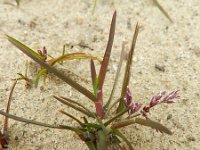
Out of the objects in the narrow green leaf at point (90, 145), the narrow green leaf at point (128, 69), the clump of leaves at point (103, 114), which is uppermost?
the narrow green leaf at point (128, 69)

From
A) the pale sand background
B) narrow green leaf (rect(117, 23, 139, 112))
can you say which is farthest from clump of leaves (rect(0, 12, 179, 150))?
the pale sand background

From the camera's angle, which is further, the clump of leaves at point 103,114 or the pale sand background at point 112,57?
the pale sand background at point 112,57

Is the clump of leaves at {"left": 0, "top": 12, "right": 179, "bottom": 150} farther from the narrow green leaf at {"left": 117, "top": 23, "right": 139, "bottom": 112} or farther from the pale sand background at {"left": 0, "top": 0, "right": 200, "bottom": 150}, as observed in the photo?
the pale sand background at {"left": 0, "top": 0, "right": 200, "bottom": 150}

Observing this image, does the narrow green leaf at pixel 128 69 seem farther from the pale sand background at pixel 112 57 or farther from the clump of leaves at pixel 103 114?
the pale sand background at pixel 112 57

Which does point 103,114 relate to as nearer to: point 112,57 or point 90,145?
point 90,145

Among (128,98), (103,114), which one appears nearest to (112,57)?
(103,114)

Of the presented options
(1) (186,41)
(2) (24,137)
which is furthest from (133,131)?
(1) (186,41)

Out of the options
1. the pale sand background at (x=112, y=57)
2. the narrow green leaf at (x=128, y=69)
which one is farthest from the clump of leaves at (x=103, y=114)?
the pale sand background at (x=112, y=57)

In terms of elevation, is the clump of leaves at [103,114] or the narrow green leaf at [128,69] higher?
the narrow green leaf at [128,69]
